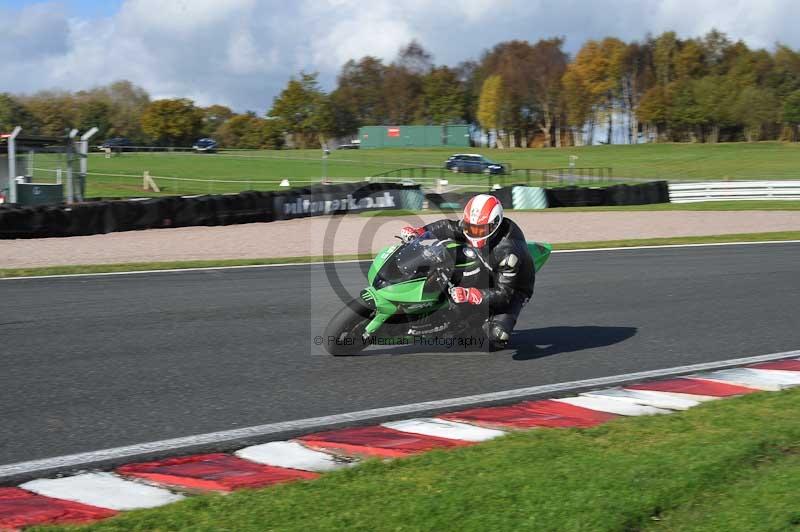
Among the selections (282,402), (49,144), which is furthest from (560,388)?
(49,144)

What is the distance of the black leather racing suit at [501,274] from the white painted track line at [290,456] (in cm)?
239

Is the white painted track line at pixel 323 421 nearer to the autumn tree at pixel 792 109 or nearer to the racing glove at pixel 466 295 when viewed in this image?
the racing glove at pixel 466 295

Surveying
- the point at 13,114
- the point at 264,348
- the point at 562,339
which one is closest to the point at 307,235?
the point at 562,339

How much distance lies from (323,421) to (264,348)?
2284 millimetres

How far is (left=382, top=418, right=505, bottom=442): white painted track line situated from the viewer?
17.5ft

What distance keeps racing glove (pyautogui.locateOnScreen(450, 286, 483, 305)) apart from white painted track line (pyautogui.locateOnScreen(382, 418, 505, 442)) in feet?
4.01

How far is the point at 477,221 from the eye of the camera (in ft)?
23.0

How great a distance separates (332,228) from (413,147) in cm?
6075

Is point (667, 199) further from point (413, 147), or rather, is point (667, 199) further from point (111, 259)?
point (413, 147)

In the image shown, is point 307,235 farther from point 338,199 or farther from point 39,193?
point 39,193

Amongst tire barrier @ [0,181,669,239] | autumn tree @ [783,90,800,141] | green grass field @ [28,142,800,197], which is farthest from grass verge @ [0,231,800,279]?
autumn tree @ [783,90,800,141]

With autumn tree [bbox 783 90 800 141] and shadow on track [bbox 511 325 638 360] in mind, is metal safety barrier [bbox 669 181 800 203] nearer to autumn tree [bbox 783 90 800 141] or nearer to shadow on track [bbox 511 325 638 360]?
shadow on track [bbox 511 325 638 360]

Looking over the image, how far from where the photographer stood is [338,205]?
2602cm

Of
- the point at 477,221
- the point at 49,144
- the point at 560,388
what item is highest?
the point at 49,144
